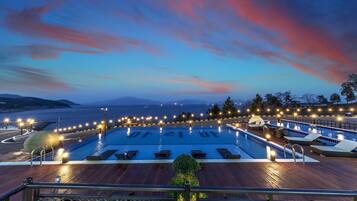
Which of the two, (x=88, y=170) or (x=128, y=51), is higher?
(x=128, y=51)

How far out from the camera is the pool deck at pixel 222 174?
500cm

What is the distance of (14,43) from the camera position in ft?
55.0

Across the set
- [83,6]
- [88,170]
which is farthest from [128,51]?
[88,170]

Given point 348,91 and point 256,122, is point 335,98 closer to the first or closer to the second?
point 348,91

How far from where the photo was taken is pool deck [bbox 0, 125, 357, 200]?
5004 millimetres

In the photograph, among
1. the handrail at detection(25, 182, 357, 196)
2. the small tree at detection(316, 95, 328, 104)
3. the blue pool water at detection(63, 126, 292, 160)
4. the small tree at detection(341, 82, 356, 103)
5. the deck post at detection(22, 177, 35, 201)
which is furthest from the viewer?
the small tree at detection(316, 95, 328, 104)

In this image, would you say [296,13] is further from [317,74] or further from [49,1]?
[49,1]

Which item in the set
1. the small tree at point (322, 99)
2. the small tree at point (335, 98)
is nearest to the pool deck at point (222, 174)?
the small tree at point (335, 98)

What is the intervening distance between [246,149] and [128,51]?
1437cm

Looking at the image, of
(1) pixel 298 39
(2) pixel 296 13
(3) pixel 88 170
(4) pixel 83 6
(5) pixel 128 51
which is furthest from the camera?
(5) pixel 128 51

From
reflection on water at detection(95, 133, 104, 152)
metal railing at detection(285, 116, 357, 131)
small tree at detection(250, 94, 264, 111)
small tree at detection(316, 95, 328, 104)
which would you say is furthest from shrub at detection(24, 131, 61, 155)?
small tree at detection(316, 95, 328, 104)

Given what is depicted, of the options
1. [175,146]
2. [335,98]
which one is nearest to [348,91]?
[335,98]

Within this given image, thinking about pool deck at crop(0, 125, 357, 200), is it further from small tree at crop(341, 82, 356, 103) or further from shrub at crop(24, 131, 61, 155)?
small tree at crop(341, 82, 356, 103)

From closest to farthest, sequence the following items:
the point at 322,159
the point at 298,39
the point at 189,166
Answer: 1. the point at 189,166
2. the point at 322,159
3. the point at 298,39
